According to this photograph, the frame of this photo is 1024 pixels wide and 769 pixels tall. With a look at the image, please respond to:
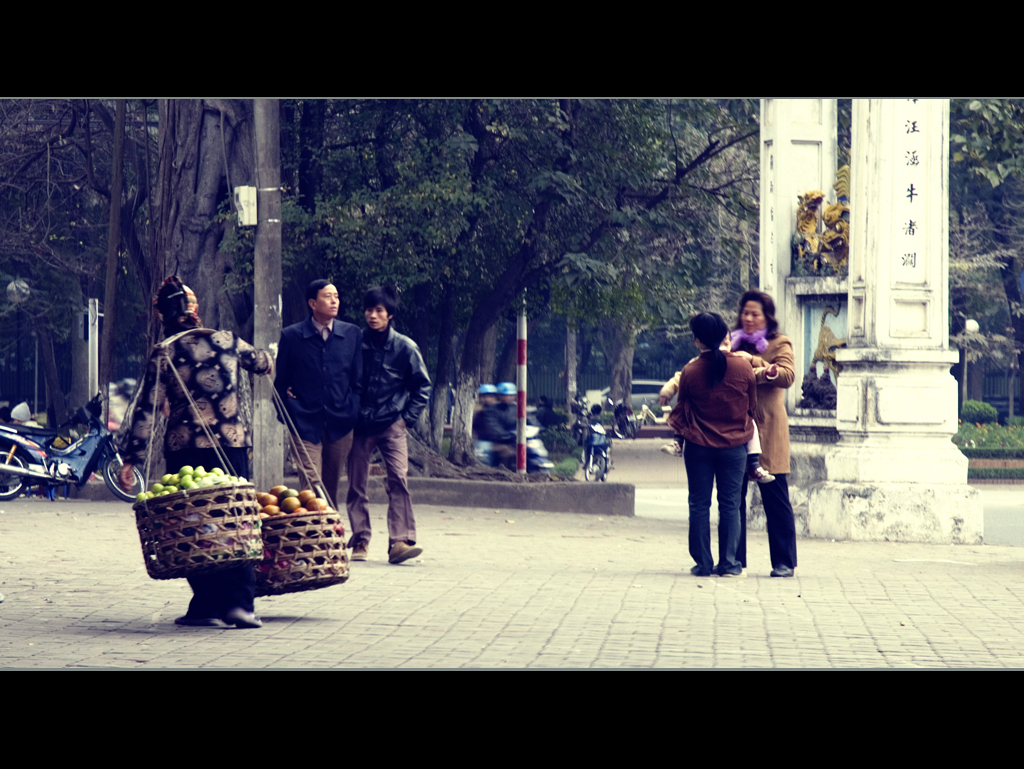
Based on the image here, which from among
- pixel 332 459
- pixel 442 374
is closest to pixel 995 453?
pixel 442 374

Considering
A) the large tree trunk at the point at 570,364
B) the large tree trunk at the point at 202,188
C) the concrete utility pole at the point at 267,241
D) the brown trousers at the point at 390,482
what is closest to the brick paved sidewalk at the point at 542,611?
the brown trousers at the point at 390,482

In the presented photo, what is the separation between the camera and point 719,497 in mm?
9297

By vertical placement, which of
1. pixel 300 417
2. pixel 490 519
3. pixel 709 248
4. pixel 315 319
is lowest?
pixel 490 519

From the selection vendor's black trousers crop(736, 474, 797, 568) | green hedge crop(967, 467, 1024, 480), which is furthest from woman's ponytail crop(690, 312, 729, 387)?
green hedge crop(967, 467, 1024, 480)

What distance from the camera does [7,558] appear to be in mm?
9992

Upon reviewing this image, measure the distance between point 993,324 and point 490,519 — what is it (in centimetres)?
3872

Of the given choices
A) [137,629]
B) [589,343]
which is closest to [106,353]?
[137,629]

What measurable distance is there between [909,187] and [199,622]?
25.8 ft

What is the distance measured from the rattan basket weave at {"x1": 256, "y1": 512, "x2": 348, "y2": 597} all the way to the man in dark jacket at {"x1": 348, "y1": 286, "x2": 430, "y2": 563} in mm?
2560

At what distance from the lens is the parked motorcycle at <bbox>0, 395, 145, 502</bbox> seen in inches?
605

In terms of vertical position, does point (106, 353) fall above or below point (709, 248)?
below

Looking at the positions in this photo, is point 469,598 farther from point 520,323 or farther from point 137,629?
point 520,323

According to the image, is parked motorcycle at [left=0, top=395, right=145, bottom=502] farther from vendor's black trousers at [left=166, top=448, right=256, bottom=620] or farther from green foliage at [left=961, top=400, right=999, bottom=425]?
green foliage at [left=961, top=400, right=999, bottom=425]

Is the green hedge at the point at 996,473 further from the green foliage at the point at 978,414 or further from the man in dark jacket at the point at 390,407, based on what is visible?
the man in dark jacket at the point at 390,407
